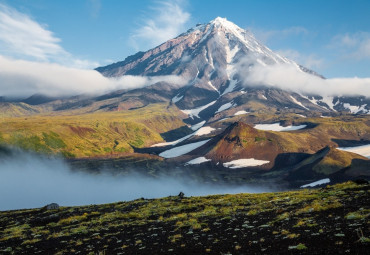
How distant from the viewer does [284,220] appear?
26531 millimetres

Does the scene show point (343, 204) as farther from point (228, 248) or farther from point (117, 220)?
point (117, 220)

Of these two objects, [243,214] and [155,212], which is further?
[155,212]

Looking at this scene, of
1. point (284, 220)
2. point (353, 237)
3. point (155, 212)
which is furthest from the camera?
point (155, 212)

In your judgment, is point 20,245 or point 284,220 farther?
point 20,245

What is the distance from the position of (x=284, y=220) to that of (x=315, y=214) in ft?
8.98

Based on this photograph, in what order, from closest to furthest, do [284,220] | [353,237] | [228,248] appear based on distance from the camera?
[353,237] → [228,248] → [284,220]

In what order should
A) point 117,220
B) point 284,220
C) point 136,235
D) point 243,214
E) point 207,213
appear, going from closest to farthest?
1. point 284,220
2. point 136,235
3. point 243,214
4. point 207,213
5. point 117,220

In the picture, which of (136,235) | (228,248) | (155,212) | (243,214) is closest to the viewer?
(228,248)

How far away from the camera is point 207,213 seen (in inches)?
1475

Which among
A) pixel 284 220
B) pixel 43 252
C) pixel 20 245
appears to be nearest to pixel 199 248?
pixel 284 220

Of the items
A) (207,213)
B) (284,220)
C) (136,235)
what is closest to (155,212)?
(207,213)

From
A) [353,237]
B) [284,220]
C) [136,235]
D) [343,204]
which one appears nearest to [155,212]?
[136,235]

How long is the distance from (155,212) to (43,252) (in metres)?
19.1

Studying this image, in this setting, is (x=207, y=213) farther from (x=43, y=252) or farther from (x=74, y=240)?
(x=43, y=252)
